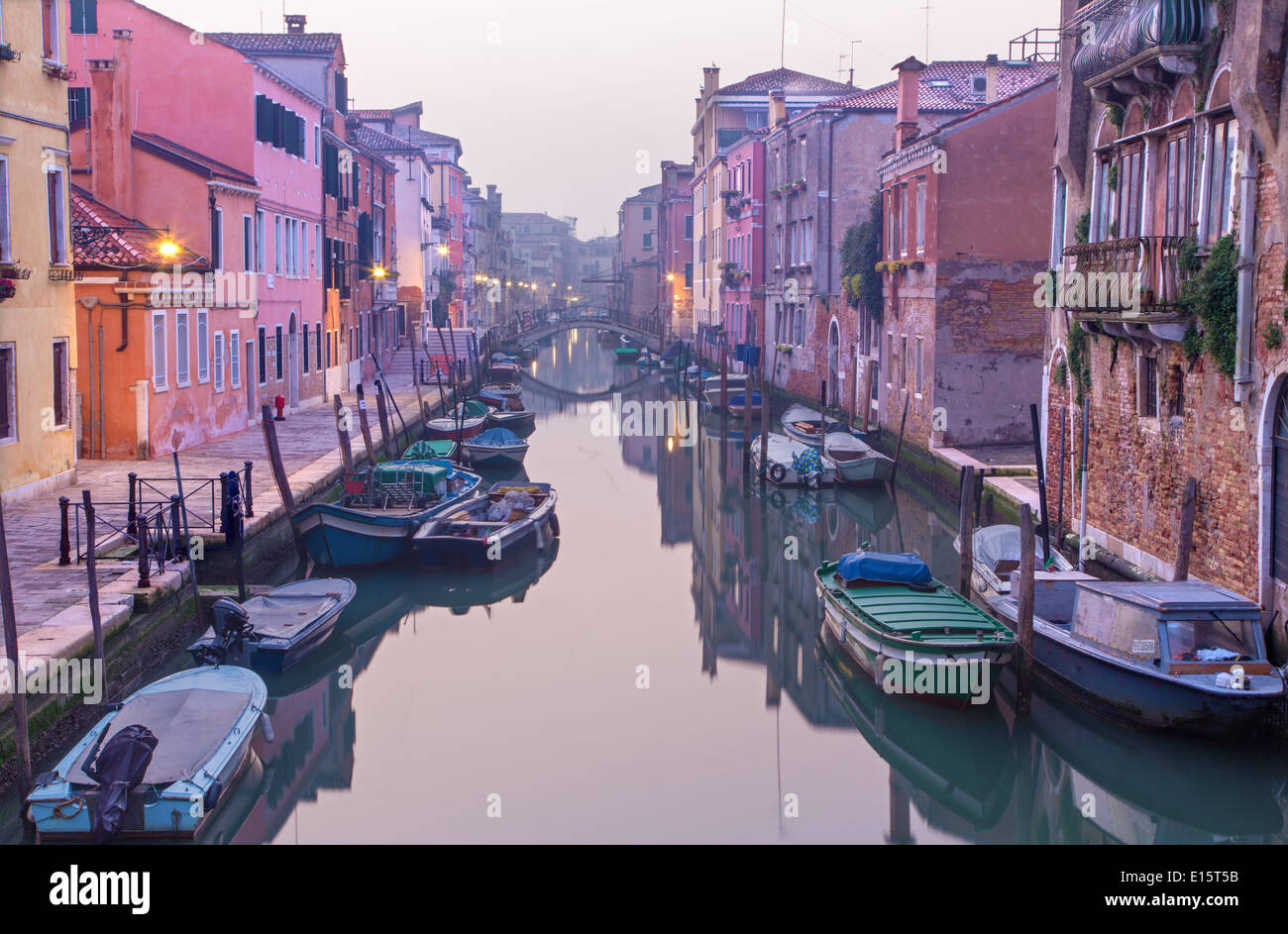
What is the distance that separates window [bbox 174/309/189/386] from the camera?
19.8m

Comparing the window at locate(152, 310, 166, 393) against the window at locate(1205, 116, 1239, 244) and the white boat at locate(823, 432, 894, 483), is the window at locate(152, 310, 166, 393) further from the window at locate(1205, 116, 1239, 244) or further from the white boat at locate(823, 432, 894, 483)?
the window at locate(1205, 116, 1239, 244)

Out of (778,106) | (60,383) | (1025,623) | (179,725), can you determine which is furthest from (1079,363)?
(778,106)

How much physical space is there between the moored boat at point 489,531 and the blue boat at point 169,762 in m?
6.49

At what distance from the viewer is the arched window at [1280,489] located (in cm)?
1062

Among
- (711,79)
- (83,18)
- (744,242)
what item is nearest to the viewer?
(83,18)

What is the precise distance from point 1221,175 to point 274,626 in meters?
9.39

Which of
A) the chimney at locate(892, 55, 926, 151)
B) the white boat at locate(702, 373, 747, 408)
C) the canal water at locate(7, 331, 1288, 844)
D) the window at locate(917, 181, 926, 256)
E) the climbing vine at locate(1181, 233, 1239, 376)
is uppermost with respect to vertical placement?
the chimney at locate(892, 55, 926, 151)

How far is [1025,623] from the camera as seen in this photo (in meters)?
10.9

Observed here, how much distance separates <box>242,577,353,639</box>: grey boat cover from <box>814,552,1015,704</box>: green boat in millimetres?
4981

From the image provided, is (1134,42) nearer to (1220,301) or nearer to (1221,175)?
(1221,175)

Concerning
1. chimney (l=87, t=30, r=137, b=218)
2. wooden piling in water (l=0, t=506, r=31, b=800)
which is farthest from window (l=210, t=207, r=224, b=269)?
wooden piling in water (l=0, t=506, r=31, b=800)

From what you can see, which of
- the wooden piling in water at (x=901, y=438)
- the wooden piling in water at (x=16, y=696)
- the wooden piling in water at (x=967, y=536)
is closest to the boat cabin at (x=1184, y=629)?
the wooden piling in water at (x=967, y=536)

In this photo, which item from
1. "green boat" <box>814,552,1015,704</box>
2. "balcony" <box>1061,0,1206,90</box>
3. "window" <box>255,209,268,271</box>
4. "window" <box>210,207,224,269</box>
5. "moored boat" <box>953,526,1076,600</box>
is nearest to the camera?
"green boat" <box>814,552,1015,704</box>
